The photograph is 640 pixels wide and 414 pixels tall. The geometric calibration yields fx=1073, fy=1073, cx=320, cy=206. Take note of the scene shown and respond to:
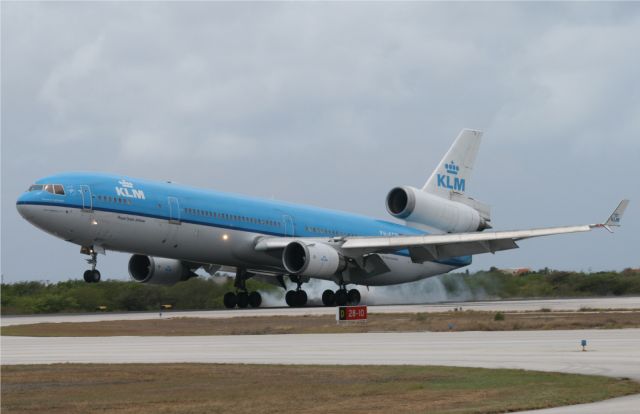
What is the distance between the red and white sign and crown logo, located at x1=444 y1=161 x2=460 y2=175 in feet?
78.7

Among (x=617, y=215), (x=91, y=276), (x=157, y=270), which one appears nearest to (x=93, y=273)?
(x=91, y=276)

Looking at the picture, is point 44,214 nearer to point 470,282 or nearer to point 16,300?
point 16,300

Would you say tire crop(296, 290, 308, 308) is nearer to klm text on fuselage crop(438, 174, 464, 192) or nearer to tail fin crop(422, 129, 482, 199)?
tail fin crop(422, 129, 482, 199)

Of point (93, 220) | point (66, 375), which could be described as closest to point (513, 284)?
point (93, 220)

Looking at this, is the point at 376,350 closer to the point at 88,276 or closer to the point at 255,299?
the point at 88,276

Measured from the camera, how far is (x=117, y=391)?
18.4 meters

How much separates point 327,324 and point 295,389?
61.4 feet

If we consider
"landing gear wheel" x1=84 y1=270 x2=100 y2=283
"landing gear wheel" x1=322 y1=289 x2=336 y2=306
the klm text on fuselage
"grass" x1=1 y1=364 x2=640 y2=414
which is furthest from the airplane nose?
the klm text on fuselage

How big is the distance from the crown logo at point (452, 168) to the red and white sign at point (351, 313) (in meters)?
24.0

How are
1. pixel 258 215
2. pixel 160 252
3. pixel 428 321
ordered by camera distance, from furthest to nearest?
1. pixel 258 215
2. pixel 160 252
3. pixel 428 321

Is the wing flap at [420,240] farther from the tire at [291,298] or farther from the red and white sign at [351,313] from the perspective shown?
the red and white sign at [351,313]

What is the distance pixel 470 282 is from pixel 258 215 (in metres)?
18.0

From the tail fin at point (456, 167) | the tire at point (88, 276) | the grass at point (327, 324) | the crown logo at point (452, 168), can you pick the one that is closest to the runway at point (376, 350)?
the grass at point (327, 324)

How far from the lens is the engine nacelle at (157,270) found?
→ 171ft
